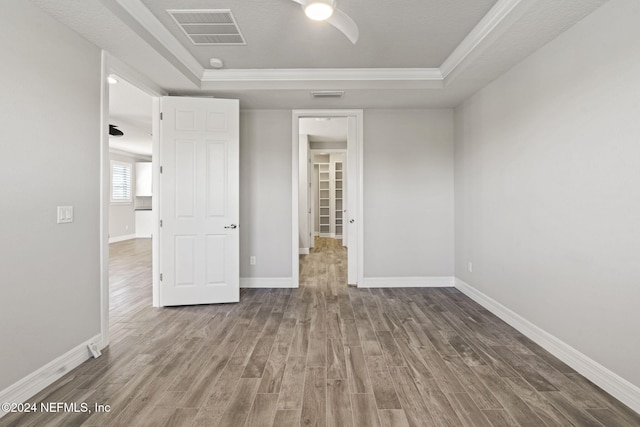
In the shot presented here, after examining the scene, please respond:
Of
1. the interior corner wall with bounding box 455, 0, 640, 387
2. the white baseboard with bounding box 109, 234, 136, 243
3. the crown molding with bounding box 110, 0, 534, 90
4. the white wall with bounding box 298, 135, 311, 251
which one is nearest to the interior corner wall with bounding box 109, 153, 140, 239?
the white baseboard with bounding box 109, 234, 136, 243

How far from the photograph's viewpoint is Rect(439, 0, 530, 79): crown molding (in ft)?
7.17

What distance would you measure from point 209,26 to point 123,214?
27.7 feet

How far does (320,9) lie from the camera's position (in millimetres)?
1843

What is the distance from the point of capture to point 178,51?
290cm

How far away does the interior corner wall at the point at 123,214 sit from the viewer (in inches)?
341

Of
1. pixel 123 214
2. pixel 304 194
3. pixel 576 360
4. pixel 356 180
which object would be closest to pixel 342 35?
pixel 356 180

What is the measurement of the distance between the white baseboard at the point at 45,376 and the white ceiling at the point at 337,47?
2.29 meters

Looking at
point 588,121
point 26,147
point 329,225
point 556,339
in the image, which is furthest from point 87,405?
point 329,225

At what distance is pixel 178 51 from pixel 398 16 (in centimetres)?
200

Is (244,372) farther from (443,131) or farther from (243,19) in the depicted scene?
(443,131)

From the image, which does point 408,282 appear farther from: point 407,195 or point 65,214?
point 65,214

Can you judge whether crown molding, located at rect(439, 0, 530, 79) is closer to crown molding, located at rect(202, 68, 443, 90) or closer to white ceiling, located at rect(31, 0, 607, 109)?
white ceiling, located at rect(31, 0, 607, 109)

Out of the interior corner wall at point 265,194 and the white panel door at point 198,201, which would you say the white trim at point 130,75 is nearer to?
the white panel door at point 198,201

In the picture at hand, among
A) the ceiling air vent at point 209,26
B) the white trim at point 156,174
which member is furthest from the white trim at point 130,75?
the ceiling air vent at point 209,26
